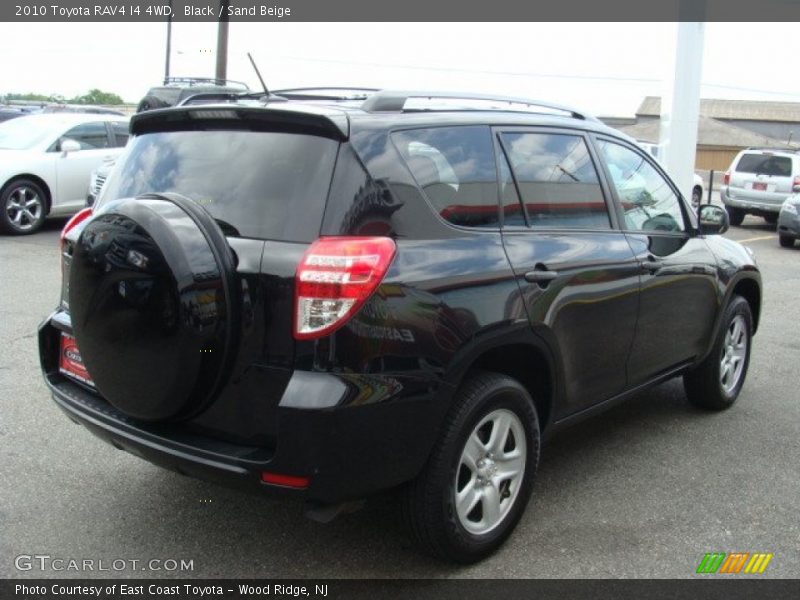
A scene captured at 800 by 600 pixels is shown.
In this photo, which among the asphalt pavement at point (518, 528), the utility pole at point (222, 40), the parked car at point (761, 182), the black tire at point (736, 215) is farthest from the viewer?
the utility pole at point (222, 40)

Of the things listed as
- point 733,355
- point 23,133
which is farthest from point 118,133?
point 733,355

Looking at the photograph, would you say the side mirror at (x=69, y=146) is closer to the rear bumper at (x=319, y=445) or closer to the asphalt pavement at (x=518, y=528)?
the asphalt pavement at (x=518, y=528)

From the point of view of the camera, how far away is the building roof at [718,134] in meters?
58.7

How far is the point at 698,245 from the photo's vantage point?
4.94 metres

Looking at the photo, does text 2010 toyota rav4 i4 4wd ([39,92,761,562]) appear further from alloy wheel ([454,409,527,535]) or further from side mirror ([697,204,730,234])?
side mirror ([697,204,730,234])

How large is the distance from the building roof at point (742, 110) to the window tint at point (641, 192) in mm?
66687

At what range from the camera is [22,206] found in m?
11.9

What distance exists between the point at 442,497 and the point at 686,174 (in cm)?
1274

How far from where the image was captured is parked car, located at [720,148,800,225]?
1788cm

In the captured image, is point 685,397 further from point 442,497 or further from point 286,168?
point 286,168

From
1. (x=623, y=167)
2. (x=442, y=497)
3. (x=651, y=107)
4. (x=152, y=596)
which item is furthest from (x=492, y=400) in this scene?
(x=651, y=107)

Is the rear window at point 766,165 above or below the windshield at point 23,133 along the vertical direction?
above
